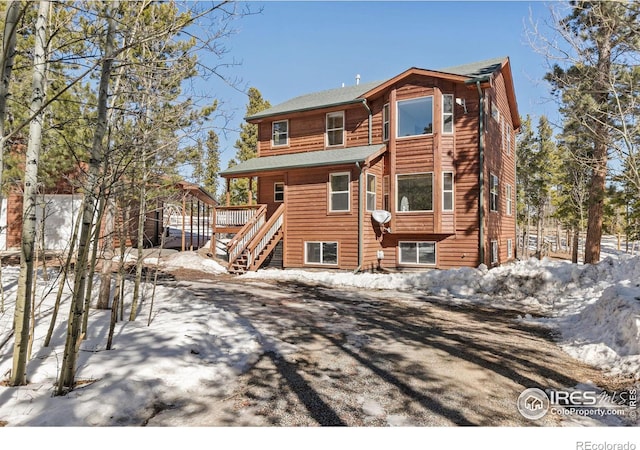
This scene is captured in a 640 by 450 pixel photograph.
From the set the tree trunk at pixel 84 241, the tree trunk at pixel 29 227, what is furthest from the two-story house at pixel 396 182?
the tree trunk at pixel 29 227

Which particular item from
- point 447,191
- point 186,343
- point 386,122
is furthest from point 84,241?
point 386,122

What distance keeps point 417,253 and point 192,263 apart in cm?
1001

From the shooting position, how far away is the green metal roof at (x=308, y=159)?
47.4ft

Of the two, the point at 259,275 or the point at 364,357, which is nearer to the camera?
the point at 364,357

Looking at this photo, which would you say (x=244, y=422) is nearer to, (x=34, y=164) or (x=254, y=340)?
(x=254, y=340)

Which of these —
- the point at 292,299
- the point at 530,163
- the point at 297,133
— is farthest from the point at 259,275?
the point at 530,163

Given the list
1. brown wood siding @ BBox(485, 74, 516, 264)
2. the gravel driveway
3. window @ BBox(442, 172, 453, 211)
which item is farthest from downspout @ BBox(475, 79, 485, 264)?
the gravel driveway

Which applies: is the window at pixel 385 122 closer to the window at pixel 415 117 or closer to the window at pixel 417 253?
the window at pixel 415 117

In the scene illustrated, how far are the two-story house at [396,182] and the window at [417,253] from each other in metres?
0.04

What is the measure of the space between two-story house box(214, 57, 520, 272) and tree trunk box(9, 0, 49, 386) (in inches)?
428

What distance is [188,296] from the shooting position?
360 inches

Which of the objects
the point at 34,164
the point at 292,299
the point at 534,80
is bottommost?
the point at 292,299

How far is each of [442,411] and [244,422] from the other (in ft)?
6.49

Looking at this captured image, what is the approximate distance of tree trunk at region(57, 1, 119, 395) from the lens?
3.50m
